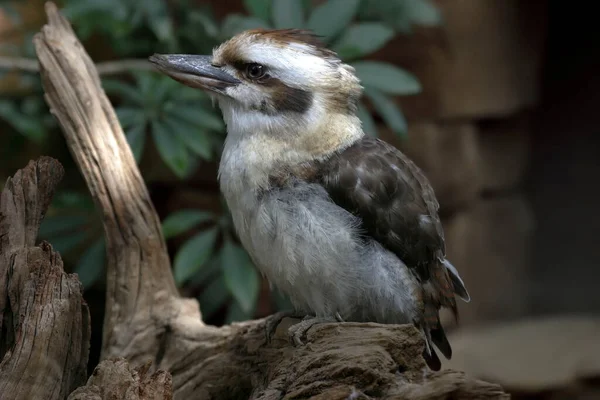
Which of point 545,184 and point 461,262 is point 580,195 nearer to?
point 545,184

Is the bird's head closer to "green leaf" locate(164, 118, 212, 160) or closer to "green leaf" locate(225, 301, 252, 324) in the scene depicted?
"green leaf" locate(164, 118, 212, 160)

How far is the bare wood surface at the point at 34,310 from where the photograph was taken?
1.97 metres

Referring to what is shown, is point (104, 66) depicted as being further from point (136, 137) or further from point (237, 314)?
point (237, 314)

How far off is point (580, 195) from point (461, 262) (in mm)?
958

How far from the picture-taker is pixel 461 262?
4773mm

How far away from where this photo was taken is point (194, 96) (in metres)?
3.25

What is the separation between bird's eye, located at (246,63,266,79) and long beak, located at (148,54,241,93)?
0.04m

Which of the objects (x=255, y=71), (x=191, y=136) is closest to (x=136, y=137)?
(x=191, y=136)

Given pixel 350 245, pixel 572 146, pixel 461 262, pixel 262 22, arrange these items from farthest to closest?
pixel 572 146 → pixel 461 262 → pixel 262 22 → pixel 350 245

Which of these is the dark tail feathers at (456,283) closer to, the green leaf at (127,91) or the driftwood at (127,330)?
the driftwood at (127,330)

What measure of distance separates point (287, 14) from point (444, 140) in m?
1.54

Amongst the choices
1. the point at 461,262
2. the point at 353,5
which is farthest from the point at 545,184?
the point at 353,5

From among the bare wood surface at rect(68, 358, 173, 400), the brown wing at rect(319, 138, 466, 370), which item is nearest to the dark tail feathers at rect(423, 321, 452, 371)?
the brown wing at rect(319, 138, 466, 370)

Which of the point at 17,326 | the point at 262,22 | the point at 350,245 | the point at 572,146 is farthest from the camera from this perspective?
the point at 572,146
